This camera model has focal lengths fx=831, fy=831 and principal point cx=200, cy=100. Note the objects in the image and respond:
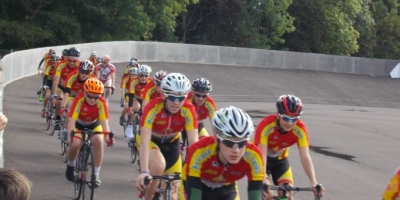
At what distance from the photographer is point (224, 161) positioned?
6.57m

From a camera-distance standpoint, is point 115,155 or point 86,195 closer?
point 86,195

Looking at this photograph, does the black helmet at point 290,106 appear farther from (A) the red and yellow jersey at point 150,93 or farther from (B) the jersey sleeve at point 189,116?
(A) the red and yellow jersey at point 150,93


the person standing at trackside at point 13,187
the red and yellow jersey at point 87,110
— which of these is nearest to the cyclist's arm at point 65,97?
the red and yellow jersey at point 87,110

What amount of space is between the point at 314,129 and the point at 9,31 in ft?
91.1

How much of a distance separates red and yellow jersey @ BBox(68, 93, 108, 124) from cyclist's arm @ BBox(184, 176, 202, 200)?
16.3 ft

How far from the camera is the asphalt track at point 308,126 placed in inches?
531

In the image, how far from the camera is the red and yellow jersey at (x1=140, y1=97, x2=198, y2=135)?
8.92 m

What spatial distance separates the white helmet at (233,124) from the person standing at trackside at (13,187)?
2747 millimetres

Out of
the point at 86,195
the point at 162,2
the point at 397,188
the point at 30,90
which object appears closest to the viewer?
the point at 397,188

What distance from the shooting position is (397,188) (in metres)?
5.35

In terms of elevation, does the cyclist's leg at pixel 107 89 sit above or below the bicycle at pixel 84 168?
above

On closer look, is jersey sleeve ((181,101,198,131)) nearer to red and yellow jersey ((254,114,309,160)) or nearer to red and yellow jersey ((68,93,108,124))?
red and yellow jersey ((254,114,309,160))

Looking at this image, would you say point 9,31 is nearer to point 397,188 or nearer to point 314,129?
point 314,129

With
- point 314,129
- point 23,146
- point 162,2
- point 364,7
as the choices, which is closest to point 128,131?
point 23,146
